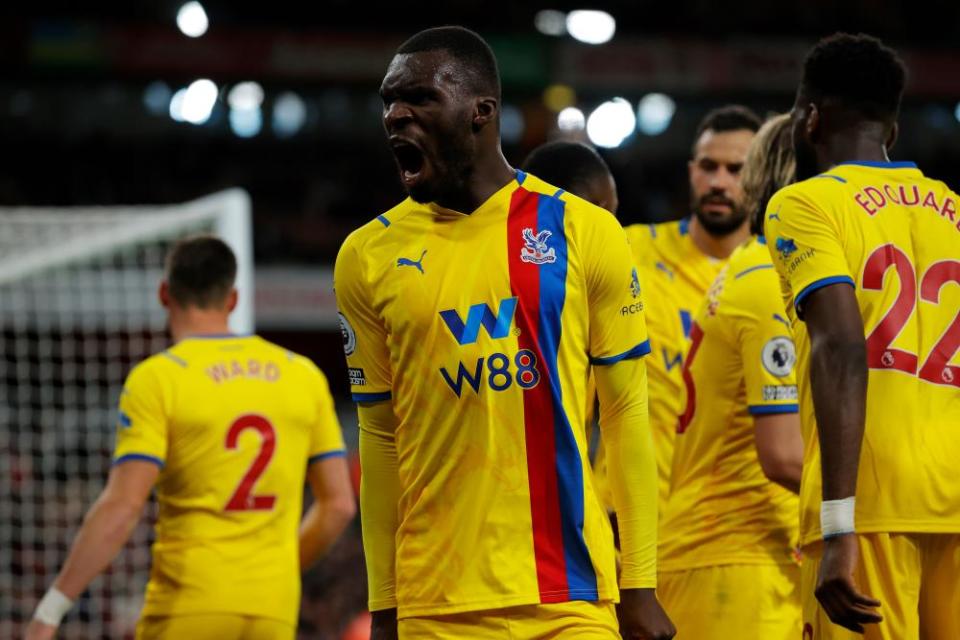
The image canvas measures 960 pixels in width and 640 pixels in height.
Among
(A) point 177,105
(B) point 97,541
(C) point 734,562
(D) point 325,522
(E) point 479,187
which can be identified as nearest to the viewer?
(E) point 479,187

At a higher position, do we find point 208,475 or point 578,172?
point 578,172

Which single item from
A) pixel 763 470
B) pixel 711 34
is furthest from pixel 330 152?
pixel 763 470

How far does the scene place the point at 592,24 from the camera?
24.5 meters

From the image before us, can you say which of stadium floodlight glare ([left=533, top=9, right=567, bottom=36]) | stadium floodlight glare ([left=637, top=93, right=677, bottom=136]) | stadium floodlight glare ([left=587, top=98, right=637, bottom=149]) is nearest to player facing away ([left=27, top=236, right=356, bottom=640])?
stadium floodlight glare ([left=587, top=98, right=637, bottom=149])

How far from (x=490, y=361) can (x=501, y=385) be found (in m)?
0.06

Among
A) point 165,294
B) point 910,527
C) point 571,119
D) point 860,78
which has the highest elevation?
point 571,119

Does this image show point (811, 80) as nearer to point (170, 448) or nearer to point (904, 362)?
point (904, 362)

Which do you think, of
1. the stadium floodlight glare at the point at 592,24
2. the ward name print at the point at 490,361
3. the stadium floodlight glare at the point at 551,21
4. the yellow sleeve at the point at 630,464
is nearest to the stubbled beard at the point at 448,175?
the ward name print at the point at 490,361

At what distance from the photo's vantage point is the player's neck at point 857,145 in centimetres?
346

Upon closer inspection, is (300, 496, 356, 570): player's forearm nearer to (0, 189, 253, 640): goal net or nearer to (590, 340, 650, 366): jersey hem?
(0, 189, 253, 640): goal net

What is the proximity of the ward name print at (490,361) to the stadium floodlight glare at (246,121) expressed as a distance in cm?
2271

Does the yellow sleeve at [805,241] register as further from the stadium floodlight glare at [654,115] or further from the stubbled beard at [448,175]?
the stadium floodlight glare at [654,115]

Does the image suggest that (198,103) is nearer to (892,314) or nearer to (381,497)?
(381,497)

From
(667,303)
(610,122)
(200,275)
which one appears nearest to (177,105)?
(610,122)
